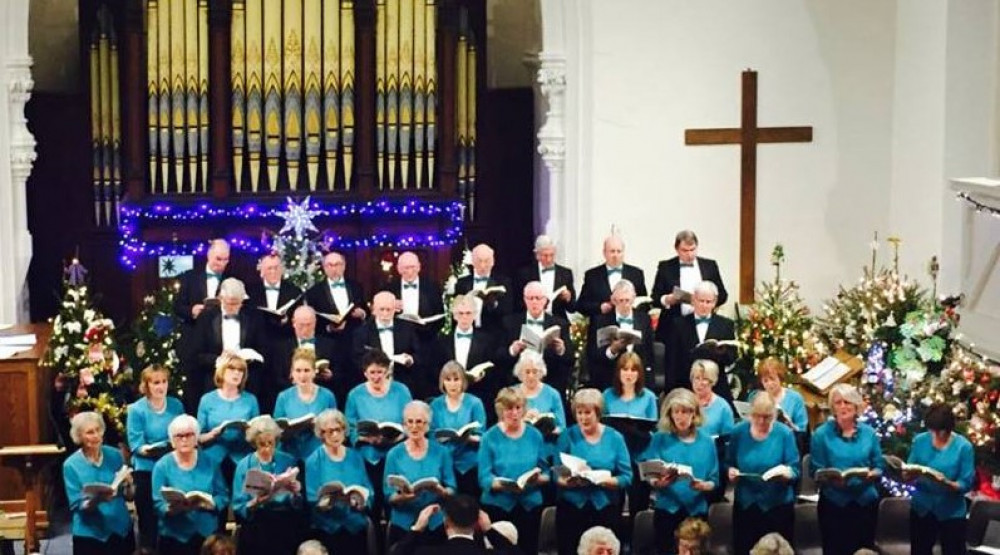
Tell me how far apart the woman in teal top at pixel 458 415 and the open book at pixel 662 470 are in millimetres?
925

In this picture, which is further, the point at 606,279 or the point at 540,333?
the point at 606,279

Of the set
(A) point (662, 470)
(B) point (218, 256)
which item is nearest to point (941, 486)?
(A) point (662, 470)

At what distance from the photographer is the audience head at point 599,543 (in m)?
9.73

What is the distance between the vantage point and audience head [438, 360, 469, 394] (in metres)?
11.3

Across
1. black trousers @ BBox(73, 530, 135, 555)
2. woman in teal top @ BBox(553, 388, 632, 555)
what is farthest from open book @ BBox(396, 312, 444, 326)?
black trousers @ BBox(73, 530, 135, 555)

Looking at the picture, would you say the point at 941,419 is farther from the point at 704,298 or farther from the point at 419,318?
the point at 419,318

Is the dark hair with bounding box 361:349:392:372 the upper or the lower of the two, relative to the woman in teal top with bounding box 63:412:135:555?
upper

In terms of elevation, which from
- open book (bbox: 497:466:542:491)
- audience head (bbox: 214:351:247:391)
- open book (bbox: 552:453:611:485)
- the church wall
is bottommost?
open book (bbox: 497:466:542:491)

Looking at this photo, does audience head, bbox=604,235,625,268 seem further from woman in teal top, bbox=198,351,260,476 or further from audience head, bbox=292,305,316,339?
woman in teal top, bbox=198,351,260,476

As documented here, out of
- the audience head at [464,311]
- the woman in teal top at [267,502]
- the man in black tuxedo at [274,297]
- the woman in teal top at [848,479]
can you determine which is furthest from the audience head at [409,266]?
the woman in teal top at [848,479]

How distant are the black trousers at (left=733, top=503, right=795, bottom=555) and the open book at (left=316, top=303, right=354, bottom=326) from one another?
258 centimetres

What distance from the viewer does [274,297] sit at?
12.7 meters

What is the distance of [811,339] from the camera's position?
1378cm

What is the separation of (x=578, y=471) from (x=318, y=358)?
1.96m
